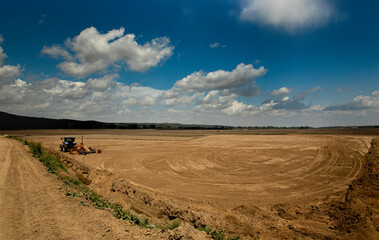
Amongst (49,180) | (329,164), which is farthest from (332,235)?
(329,164)

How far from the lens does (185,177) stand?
15.0m

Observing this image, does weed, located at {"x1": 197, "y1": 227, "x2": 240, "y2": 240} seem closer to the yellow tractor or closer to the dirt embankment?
the dirt embankment

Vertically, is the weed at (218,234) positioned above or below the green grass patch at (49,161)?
below

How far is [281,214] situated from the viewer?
8727 mm

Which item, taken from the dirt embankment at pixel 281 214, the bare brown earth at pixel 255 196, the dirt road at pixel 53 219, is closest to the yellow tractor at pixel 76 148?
the bare brown earth at pixel 255 196

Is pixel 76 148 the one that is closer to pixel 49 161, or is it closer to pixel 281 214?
pixel 49 161

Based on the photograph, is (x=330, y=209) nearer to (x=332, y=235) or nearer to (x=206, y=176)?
(x=332, y=235)

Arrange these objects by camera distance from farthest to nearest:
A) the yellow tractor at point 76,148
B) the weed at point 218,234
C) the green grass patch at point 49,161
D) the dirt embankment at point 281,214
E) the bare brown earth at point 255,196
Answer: the yellow tractor at point 76,148, the green grass patch at point 49,161, the bare brown earth at point 255,196, the dirt embankment at point 281,214, the weed at point 218,234

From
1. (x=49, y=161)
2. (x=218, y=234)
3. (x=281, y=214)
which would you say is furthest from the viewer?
(x=49, y=161)

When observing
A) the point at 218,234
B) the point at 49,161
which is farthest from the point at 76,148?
the point at 218,234

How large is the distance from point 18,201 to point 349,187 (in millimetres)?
16777

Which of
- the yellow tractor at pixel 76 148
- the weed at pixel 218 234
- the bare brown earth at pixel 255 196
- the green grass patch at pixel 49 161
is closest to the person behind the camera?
the weed at pixel 218 234

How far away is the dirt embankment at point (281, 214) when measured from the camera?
703 centimetres

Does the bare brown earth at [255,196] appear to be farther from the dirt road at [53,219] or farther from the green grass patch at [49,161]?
the green grass patch at [49,161]
